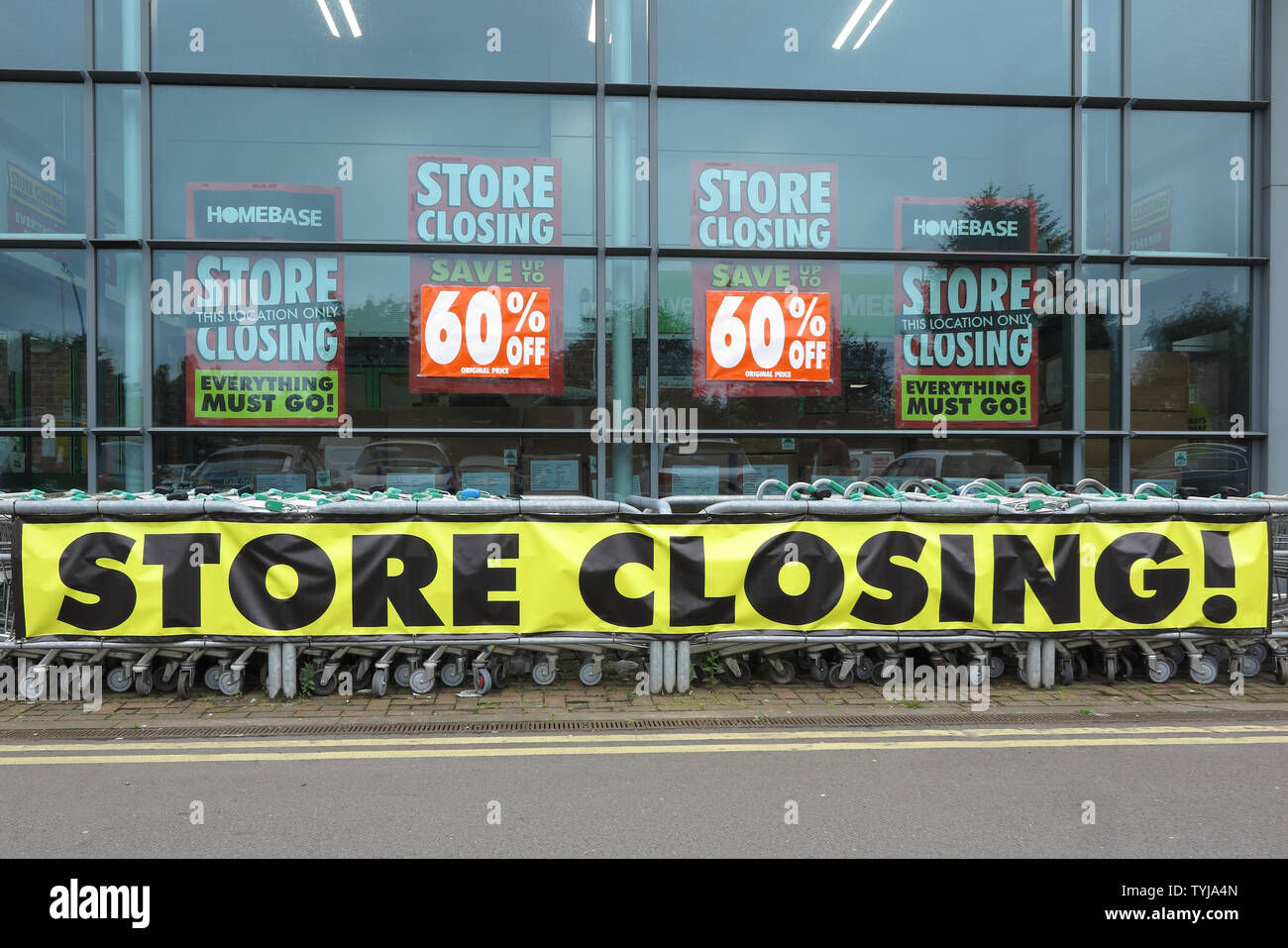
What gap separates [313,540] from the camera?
19.6ft

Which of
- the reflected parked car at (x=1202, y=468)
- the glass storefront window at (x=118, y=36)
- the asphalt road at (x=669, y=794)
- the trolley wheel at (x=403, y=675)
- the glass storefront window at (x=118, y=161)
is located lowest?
the asphalt road at (x=669, y=794)

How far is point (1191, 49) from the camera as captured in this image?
10633 millimetres

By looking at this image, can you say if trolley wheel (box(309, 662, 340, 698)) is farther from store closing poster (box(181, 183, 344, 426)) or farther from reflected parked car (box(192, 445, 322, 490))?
store closing poster (box(181, 183, 344, 426))

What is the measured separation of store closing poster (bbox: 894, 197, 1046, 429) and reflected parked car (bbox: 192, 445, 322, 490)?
6.45 m

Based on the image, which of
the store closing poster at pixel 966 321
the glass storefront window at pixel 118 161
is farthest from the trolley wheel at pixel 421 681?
the glass storefront window at pixel 118 161

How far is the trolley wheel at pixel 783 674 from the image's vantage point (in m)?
6.40

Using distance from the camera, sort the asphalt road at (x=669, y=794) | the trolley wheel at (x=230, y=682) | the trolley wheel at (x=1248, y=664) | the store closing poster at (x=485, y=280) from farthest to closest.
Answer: the store closing poster at (x=485, y=280), the trolley wheel at (x=1248, y=664), the trolley wheel at (x=230, y=682), the asphalt road at (x=669, y=794)

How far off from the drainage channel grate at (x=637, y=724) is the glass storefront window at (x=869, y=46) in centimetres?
720

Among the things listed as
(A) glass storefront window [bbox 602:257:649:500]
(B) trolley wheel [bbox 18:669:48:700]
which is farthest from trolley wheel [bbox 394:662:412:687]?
(A) glass storefront window [bbox 602:257:649:500]

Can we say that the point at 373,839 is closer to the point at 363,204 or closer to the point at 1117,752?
the point at 1117,752

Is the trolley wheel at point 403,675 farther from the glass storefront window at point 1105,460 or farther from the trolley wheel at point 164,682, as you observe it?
the glass storefront window at point 1105,460

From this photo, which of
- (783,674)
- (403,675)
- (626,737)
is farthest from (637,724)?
(403,675)

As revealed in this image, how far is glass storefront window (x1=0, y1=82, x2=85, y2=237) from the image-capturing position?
9.60 meters

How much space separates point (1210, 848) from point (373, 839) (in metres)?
3.41
